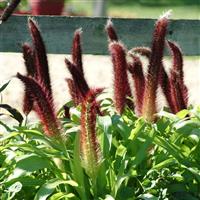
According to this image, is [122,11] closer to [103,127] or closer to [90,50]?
[90,50]

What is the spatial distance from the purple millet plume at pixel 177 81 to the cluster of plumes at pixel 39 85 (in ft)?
1.57

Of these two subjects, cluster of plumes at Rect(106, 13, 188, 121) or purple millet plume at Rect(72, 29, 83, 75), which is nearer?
cluster of plumes at Rect(106, 13, 188, 121)

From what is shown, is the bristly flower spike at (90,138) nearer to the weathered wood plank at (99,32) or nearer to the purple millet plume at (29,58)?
the purple millet plume at (29,58)

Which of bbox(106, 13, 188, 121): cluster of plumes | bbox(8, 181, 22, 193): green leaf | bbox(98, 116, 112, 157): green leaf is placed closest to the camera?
bbox(8, 181, 22, 193): green leaf

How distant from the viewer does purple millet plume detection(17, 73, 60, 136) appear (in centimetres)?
221

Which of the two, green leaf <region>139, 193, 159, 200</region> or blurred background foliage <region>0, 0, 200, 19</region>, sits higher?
blurred background foliage <region>0, 0, 200, 19</region>

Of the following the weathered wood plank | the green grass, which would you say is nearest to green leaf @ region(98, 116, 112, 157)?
the weathered wood plank

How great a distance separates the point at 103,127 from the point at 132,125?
0.23 meters

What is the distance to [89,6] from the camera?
63.6ft

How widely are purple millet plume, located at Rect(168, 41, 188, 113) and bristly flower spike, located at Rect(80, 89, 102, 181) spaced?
575 millimetres

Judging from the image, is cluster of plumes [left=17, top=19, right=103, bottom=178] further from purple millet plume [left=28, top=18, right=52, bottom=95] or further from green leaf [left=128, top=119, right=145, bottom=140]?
green leaf [left=128, top=119, right=145, bottom=140]

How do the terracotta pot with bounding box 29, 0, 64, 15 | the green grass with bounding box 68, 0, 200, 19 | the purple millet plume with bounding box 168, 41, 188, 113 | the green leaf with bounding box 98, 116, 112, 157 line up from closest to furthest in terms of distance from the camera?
1. the green leaf with bounding box 98, 116, 112, 157
2. the purple millet plume with bounding box 168, 41, 188, 113
3. the terracotta pot with bounding box 29, 0, 64, 15
4. the green grass with bounding box 68, 0, 200, 19

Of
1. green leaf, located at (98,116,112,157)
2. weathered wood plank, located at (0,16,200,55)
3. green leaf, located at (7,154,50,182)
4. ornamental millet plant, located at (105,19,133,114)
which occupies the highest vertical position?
weathered wood plank, located at (0,16,200,55)

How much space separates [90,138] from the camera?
215 cm
